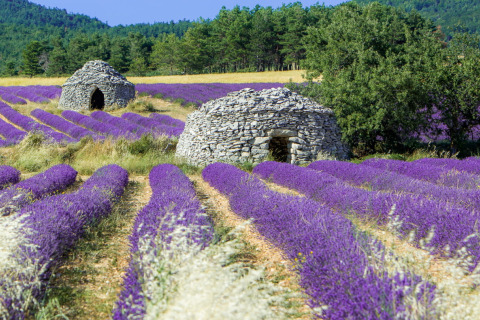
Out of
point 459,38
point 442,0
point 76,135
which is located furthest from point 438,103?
point 442,0

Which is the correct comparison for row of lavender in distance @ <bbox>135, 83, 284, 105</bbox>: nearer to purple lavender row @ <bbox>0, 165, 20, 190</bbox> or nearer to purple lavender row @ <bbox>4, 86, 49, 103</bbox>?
purple lavender row @ <bbox>4, 86, 49, 103</bbox>

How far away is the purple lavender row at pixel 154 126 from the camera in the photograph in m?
15.4

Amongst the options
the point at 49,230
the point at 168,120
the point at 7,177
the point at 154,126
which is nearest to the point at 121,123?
the point at 154,126

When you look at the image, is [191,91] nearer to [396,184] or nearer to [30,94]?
[30,94]

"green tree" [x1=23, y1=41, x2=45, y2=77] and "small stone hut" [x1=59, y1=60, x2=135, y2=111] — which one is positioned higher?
"green tree" [x1=23, y1=41, x2=45, y2=77]

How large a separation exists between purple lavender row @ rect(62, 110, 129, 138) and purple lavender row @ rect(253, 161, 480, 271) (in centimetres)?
949

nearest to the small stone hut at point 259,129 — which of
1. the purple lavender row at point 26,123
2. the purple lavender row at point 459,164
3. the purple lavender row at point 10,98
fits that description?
the purple lavender row at point 459,164

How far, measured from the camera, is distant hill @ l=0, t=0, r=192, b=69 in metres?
101

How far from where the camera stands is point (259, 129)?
36.6 ft

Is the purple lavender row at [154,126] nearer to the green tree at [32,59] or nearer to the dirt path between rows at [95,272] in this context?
the dirt path between rows at [95,272]

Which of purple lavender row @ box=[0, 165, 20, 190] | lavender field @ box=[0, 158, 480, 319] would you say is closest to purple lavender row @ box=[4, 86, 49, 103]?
purple lavender row @ box=[0, 165, 20, 190]

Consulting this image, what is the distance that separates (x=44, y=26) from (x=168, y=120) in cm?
15039

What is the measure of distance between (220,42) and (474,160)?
4837 cm

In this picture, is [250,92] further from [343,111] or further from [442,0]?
[442,0]
